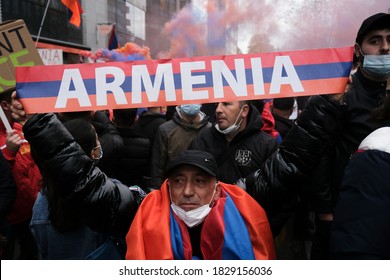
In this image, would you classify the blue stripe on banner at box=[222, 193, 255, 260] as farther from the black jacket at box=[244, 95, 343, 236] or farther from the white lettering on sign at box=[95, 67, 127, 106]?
the white lettering on sign at box=[95, 67, 127, 106]

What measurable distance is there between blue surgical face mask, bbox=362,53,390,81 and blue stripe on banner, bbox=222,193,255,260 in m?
1.25

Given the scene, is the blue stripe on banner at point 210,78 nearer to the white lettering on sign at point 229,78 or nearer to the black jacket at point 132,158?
the white lettering on sign at point 229,78

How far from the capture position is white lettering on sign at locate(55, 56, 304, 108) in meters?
2.23

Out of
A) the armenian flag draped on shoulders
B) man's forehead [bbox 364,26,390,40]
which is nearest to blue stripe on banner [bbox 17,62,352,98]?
man's forehead [bbox 364,26,390,40]

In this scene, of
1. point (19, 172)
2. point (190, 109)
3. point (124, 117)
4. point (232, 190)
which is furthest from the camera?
point (190, 109)

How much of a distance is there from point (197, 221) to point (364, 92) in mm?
1336

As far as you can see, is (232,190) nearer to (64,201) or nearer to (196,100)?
(196,100)

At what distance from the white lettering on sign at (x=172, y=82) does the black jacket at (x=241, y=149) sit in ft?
3.14

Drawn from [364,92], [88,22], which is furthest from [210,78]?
[88,22]

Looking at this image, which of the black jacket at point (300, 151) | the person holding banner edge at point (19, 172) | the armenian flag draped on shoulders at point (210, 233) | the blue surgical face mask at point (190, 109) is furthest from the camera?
the blue surgical face mask at point (190, 109)

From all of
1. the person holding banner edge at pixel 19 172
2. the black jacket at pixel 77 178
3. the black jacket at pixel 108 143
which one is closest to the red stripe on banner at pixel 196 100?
the black jacket at pixel 77 178

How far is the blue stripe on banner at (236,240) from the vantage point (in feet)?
6.13

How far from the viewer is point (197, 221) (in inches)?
79.9
